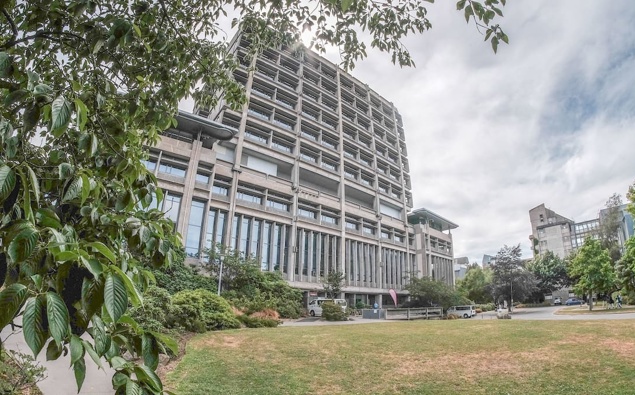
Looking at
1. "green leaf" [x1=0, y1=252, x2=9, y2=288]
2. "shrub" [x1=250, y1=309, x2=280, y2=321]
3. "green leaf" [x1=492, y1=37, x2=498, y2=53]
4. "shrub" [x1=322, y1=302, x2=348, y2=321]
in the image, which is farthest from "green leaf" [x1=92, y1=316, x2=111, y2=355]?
"shrub" [x1=322, y1=302, x2=348, y2=321]

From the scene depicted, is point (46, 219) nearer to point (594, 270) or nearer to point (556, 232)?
point (594, 270)

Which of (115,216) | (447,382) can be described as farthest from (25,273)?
(447,382)

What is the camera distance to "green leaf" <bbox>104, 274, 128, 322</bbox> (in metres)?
0.99

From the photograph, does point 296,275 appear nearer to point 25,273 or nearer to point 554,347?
point 554,347

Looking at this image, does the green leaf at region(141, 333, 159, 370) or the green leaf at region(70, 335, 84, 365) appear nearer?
the green leaf at region(70, 335, 84, 365)

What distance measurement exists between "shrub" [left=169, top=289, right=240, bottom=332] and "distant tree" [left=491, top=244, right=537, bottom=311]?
36.6m

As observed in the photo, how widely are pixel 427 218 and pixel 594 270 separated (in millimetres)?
29321

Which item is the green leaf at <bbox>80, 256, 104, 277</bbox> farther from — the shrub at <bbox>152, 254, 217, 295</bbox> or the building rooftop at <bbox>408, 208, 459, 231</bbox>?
the building rooftop at <bbox>408, 208, 459, 231</bbox>

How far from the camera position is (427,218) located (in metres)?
60.5

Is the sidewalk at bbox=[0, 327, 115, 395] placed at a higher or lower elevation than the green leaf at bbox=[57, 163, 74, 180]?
lower

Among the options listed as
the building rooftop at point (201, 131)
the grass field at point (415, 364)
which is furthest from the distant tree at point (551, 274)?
the building rooftop at point (201, 131)

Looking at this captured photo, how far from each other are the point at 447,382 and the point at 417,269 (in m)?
49.2

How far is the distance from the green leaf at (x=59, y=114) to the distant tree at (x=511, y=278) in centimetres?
4807

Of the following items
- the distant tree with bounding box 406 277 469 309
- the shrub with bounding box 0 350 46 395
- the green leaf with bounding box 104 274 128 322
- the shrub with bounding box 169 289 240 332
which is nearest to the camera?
the green leaf with bounding box 104 274 128 322
